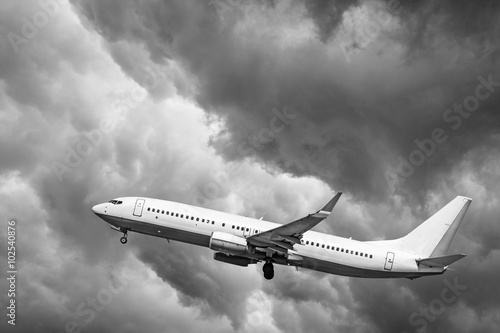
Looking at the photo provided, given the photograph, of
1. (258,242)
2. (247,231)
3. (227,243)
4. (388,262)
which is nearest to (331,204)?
(258,242)

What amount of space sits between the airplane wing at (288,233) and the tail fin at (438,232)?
13.8 meters

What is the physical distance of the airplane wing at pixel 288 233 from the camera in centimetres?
5994

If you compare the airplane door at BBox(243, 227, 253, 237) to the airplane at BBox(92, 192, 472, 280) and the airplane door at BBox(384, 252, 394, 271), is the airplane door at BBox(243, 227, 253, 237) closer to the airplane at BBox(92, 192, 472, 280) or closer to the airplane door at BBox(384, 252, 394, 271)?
the airplane at BBox(92, 192, 472, 280)

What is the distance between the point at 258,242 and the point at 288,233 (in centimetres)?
321

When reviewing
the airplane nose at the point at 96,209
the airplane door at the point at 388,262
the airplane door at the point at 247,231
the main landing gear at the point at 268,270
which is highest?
the airplane nose at the point at 96,209

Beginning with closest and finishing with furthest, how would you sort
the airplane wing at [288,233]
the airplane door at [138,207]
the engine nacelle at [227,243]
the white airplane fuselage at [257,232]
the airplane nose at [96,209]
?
the airplane wing at [288,233], the engine nacelle at [227,243], the white airplane fuselage at [257,232], the airplane door at [138,207], the airplane nose at [96,209]

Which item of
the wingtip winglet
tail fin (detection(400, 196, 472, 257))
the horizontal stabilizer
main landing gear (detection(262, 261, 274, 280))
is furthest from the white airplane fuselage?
the wingtip winglet

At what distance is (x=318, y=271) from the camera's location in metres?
69.0

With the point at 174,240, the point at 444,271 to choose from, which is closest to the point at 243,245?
the point at 174,240

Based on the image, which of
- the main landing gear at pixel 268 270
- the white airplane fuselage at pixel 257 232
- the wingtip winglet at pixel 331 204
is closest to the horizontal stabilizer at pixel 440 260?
the white airplane fuselage at pixel 257 232

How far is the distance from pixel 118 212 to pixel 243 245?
1335 centimetres

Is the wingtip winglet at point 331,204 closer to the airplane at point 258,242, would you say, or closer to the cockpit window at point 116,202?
the airplane at point 258,242

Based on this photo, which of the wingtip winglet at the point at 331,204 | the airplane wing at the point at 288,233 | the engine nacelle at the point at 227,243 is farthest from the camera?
the engine nacelle at the point at 227,243

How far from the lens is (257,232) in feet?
220
